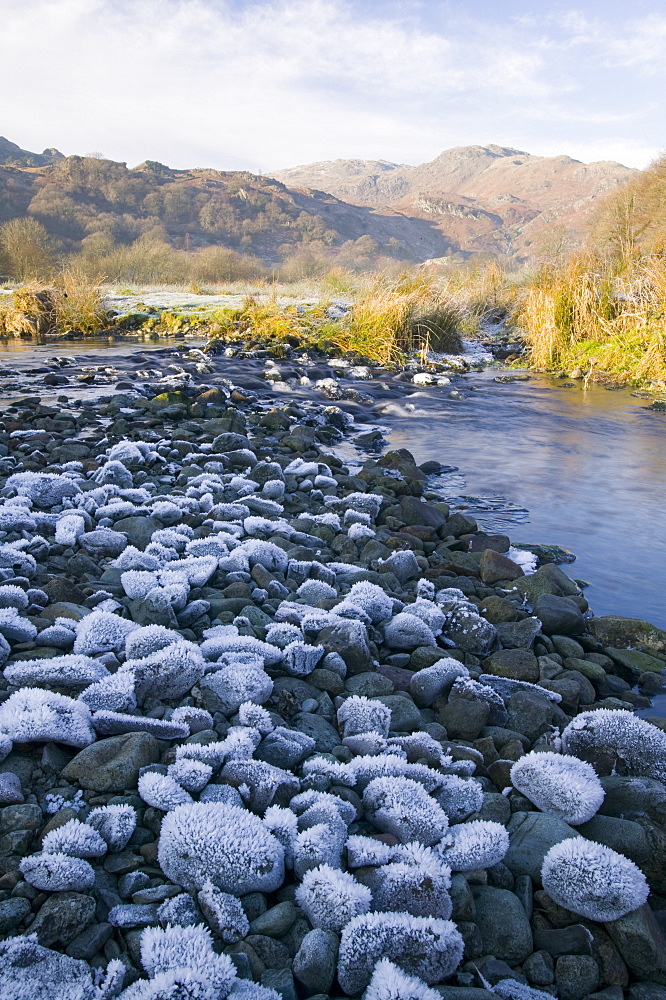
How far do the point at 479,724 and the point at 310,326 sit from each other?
12071 millimetres

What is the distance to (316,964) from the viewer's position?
115cm

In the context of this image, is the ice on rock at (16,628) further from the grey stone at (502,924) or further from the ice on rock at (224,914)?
the grey stone at (502,924)

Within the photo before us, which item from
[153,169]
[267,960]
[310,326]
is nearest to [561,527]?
[267,960]

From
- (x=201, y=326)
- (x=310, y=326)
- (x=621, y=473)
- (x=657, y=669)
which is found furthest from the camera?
(x=201, y=326)

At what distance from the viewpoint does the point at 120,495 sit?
12.5 feet

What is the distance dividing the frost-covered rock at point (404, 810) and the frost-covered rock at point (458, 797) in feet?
0.19

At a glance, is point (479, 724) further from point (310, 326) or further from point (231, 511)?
point (310, 326)

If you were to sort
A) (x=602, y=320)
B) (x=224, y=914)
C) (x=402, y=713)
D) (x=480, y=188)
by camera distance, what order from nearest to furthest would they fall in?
(x=224, y=914)
(x=402, y=713)
(x=602, y=320)
(x=480, y=188)

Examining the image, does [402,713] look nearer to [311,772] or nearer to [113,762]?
[311,772]

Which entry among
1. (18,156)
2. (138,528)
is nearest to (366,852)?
(138,528)

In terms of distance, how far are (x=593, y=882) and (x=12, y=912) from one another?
1123 millimetres

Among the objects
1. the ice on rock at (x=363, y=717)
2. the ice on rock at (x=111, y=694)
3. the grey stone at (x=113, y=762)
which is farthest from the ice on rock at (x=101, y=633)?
the ice on rock at (x=363, y=717)

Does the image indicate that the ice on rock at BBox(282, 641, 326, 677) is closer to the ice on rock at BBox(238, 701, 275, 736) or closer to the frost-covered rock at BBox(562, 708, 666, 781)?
the ice on rock at BBox(238, 701, 275, 736)

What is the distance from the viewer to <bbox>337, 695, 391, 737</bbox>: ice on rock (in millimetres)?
1855
